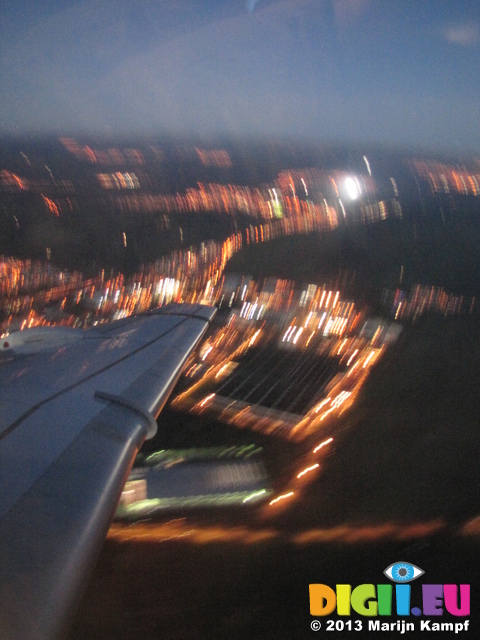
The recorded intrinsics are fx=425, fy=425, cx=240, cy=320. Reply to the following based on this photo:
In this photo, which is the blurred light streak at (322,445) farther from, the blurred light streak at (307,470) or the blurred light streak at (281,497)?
the blurred light streak at (281,497)

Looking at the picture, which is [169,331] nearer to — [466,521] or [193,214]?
[466,521]

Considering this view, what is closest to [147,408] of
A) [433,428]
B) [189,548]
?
[189,548]

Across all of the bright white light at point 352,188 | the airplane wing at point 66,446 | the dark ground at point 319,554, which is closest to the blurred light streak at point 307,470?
the dark ground at point 319,554

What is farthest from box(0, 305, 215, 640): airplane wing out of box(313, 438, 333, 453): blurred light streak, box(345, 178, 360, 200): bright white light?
box(345, 178, 360, 200): bright white light

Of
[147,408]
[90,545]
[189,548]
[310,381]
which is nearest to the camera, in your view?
[90,545]

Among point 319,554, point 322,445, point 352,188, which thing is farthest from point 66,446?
point 352,188
